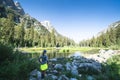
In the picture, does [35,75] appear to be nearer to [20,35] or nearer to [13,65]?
[13,65]

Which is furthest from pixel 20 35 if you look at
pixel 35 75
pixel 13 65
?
pixel 13 65

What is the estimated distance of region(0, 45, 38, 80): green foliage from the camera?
15523 mm

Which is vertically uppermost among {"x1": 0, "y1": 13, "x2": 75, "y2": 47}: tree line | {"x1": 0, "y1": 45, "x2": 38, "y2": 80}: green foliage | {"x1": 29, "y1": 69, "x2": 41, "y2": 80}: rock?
{"x1": 0, "y1": 13, "x2": 75, "y2": 47}: tree line

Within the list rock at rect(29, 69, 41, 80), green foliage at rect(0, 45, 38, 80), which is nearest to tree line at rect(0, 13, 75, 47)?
green foliage at rect(0, 45, 38, 80)

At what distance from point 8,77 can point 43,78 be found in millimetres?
3210

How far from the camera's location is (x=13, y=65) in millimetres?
16094

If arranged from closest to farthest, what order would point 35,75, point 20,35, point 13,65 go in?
point 13,65
point 35,75
point 20,35

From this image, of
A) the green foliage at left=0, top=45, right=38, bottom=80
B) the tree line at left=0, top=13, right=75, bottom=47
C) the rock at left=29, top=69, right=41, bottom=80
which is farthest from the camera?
the tree line at left=0, top=13, right=75, bottom=47

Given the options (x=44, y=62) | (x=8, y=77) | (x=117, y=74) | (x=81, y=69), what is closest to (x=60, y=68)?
(x=81, y=69)

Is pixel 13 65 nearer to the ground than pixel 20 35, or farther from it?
nearer to the ground

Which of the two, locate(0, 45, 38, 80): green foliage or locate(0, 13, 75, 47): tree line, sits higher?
locate(0, 13, 75, 47): tree line

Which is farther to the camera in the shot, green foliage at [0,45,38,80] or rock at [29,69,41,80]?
rock at [29,69,41,80]

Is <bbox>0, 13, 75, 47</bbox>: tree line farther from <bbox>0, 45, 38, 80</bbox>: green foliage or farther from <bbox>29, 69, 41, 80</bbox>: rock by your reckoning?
<bbox>29, 69, 41, 80</bbox>: rock

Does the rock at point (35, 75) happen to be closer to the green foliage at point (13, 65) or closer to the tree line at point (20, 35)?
the green foliage at point (13, 65)
